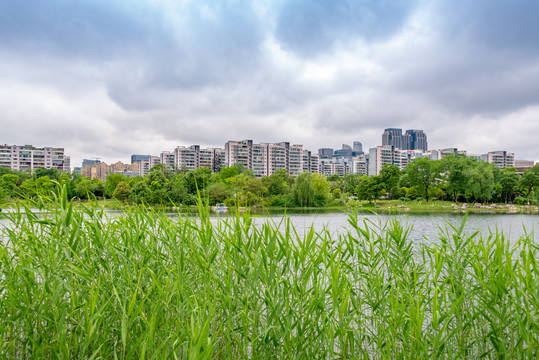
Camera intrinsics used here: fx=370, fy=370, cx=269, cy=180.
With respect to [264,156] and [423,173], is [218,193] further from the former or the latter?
[264,156]

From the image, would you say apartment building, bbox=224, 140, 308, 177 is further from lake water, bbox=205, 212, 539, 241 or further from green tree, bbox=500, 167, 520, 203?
lake water, bbox=205, 212, 539, 241

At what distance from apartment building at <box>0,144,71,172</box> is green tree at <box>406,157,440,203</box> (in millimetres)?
106265

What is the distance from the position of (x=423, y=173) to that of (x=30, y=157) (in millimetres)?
126877

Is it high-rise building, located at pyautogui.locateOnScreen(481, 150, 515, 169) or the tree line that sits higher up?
high-rise building, located at pyautogui.locateOnScreen(481, 150, 515, 169)

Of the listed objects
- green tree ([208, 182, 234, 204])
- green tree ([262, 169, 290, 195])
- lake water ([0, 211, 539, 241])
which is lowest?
lake water ([0, 211, 539, 241])

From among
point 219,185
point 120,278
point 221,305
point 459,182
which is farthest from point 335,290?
point 459,182

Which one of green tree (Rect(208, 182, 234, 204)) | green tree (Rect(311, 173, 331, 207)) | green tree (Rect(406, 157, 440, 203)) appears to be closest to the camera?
green tree (Rect(311, 173, 331, 207))

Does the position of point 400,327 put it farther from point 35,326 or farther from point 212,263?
point 35,326

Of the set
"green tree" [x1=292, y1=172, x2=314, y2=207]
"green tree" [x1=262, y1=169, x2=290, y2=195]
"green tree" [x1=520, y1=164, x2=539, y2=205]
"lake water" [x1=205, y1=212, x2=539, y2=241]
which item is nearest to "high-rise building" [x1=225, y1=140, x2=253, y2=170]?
"green tree" [x1=262, y1=169, x2=290, y2=195]

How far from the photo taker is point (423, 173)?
6122 centimetres

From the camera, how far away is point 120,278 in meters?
2.84

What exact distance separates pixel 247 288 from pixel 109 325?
44.4 inches

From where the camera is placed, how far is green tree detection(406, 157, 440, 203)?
6097cm

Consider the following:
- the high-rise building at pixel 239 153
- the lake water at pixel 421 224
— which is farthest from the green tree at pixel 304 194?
the high-rise building at pixel 239 153
